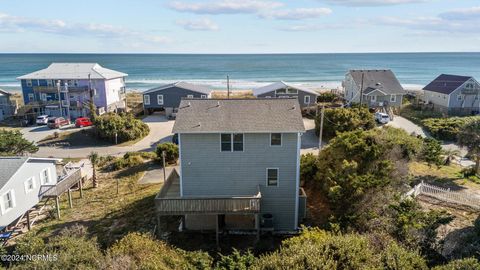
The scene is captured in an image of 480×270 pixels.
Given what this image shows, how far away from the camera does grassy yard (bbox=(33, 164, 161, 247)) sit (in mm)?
19469

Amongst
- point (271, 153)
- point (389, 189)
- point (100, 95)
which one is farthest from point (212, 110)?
point (100, 95)

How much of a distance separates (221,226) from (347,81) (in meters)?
44.2

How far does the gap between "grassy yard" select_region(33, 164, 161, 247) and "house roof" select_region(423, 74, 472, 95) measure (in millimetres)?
44098

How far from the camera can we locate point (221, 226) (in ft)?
63.6

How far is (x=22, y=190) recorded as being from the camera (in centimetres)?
1978

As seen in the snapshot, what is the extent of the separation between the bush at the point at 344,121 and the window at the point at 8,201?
93.1ft

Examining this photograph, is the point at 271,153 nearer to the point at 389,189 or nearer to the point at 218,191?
the point at 218,191

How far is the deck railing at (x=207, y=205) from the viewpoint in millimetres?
17672

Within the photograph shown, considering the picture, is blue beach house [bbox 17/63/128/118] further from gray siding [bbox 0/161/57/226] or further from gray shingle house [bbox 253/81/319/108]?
gray siding [bbox 0/161/57/226]

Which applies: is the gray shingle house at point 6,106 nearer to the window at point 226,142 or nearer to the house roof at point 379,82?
the window at point 226,142

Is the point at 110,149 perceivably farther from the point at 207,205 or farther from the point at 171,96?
the point at 207,205

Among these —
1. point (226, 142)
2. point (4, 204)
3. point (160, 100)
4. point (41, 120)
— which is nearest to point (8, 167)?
point (4, 204)

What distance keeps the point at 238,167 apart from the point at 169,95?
107ft

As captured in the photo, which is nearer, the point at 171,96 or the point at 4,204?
the point at 4,204
